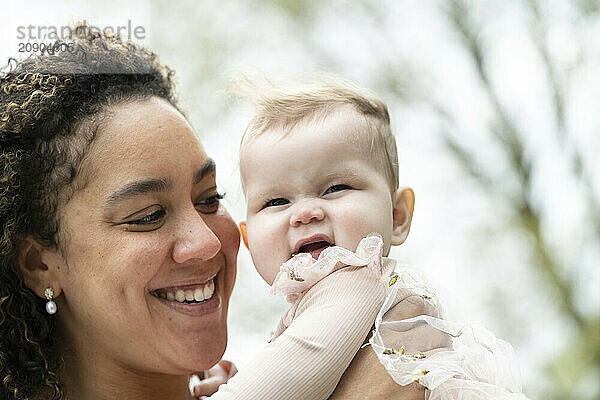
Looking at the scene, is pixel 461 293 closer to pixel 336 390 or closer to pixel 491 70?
pixel 491 70

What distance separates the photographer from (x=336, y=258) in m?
1.17

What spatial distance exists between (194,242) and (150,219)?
84mm

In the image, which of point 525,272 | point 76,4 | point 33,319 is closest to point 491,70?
point 525,272

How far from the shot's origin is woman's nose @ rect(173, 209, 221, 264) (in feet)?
4.26

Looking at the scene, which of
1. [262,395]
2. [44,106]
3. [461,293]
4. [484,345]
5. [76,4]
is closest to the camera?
[262,395]

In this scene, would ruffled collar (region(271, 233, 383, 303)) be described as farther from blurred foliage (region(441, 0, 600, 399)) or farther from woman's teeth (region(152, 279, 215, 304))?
blurred foliage (region(441, 0, 600, 399))

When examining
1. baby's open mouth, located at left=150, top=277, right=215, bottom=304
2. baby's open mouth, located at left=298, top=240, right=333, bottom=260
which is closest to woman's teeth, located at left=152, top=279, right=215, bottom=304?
baby's open mouth, located at left=150, top=277, right=215, bottom=304

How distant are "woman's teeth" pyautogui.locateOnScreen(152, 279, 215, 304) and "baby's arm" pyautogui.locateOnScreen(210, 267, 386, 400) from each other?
0.26m

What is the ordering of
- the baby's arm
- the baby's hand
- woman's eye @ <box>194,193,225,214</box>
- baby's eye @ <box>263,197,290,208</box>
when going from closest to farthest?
the baby's arm
baby's eye @ <box>263,197,290,208</box>
woman's eye @ <box>194,193,225,214</box>
the baby's hand

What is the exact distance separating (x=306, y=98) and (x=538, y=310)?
2307 mm

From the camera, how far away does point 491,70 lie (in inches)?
130

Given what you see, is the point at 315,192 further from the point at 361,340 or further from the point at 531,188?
the point at 531,188

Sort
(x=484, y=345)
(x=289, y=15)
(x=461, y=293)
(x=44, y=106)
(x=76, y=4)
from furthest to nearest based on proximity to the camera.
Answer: (x=289, y=15), (x=461, y=293), (x=76, y=4), (x=44, y=106), (x=484, y=345)

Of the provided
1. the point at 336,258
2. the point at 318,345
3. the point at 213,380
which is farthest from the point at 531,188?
the point at 318,345
